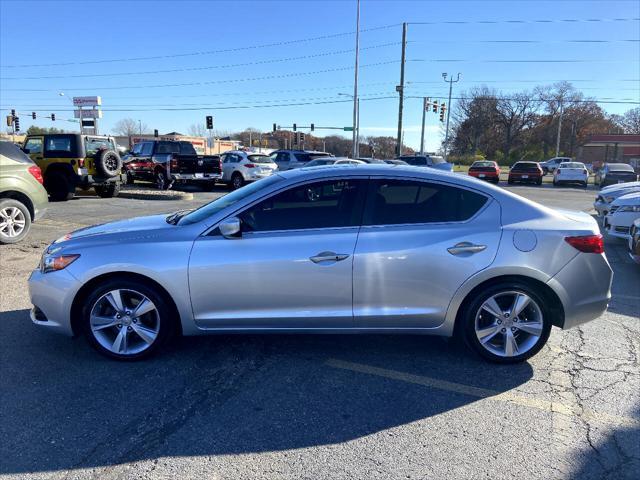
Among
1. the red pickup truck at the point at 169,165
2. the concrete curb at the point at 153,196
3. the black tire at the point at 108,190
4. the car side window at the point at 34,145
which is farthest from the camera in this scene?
the red pickup truck at the point at 169,165

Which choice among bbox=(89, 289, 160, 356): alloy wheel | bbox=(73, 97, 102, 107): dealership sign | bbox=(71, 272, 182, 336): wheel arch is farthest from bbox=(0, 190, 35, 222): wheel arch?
bbox=(73, 97, 102, 107): dealership sign

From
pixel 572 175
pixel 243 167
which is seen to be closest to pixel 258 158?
pixel 243 167

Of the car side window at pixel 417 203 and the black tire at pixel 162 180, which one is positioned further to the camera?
the black tire at pixel 162 180

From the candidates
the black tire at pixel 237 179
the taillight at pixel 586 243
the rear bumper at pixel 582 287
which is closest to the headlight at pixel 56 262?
the rear bumper at pixel 582 287

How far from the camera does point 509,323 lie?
3.82 meters

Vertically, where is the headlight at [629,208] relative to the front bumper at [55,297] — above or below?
above

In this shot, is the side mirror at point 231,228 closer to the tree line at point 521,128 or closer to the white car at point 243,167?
the white car at point 243,167

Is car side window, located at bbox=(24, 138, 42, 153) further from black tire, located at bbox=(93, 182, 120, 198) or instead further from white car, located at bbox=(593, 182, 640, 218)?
white car, located at bbox=(593, 182, 640, 218)

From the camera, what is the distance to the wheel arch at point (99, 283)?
3705mm

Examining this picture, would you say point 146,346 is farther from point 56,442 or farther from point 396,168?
point 396,168

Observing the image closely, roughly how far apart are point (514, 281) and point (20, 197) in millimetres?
8202

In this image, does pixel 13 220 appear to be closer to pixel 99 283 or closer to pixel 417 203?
pixel 99 283

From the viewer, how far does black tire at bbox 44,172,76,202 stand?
565 inches

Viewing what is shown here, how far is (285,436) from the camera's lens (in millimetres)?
2930
